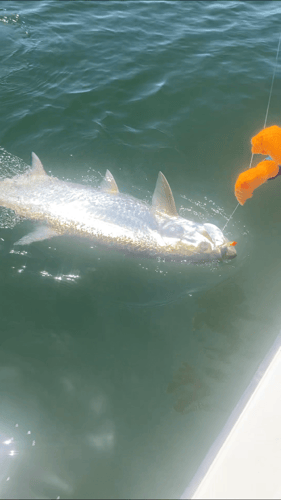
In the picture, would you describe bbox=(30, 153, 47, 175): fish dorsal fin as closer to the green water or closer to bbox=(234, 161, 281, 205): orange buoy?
the green water

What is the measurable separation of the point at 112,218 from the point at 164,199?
1.00 metres

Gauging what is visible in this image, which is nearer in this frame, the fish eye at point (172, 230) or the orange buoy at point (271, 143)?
the orange buoy at point (271, 143)

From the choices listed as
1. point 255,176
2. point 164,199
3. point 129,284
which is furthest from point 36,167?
point 255,176

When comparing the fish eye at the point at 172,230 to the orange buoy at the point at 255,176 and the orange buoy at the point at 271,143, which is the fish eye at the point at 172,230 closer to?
the orange buoy at the point at 255,176

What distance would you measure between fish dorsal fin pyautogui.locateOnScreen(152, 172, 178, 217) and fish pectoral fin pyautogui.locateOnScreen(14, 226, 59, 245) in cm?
193

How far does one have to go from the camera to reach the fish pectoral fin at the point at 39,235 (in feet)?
18.6

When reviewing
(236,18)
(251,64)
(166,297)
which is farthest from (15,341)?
(236,18)

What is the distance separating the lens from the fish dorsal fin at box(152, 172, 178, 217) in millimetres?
5387

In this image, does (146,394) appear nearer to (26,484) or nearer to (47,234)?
(26,484)

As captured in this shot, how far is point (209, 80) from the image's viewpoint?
349 inches

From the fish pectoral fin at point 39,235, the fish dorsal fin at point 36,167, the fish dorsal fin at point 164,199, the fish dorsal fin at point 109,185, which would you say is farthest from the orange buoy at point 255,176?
the fish dorsal fin at point 36,167

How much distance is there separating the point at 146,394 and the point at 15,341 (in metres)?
2.07

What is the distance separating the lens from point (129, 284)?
18.0 ft

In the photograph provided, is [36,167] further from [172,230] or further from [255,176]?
[255,176]
